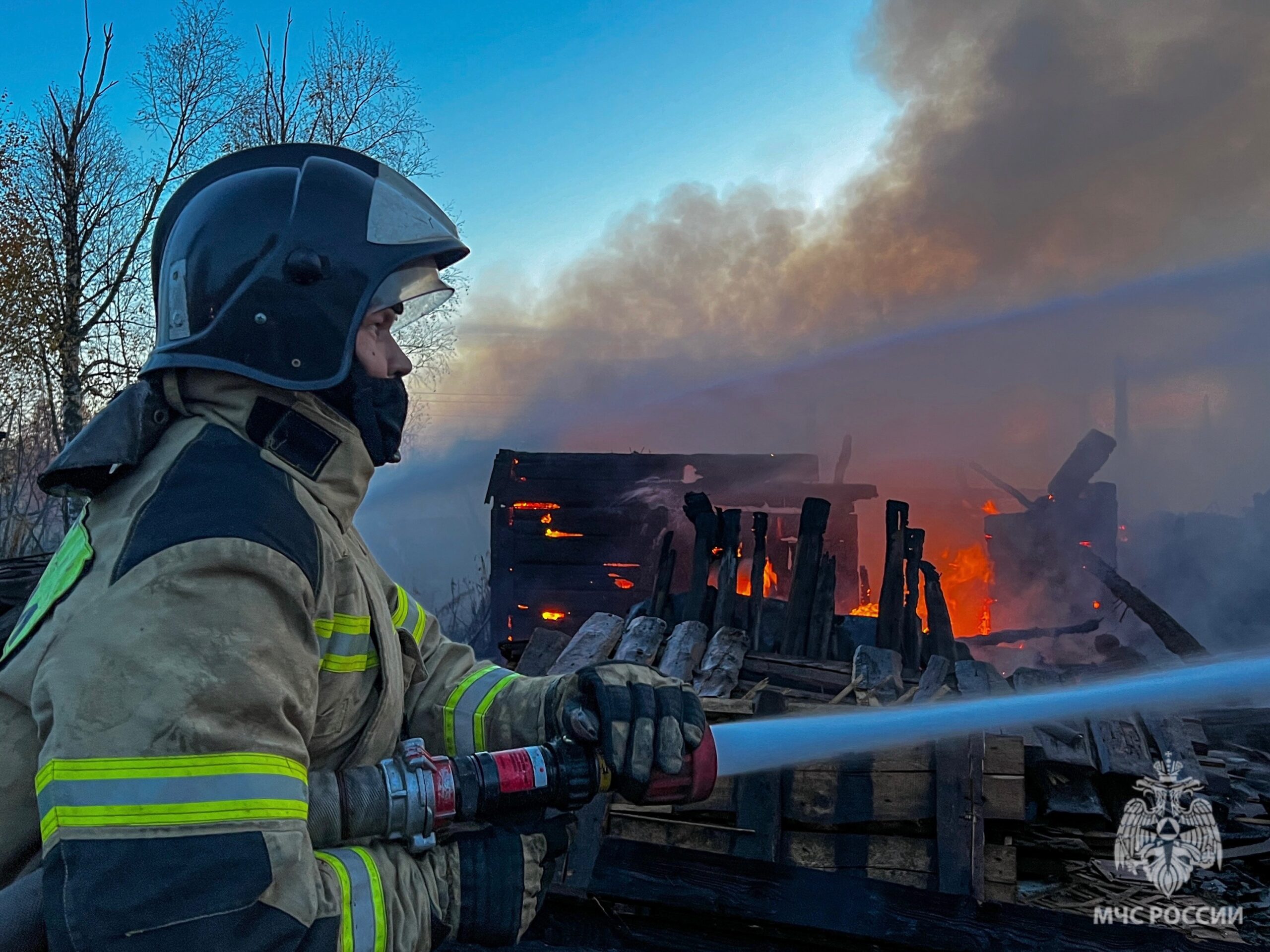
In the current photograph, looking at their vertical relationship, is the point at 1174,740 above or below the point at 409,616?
below

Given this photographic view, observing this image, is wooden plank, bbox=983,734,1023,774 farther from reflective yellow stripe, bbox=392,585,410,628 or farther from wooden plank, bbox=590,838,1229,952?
reflective yellow stripe, bbox=392,585,410,628

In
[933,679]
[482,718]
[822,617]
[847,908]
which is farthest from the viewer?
[822,617]

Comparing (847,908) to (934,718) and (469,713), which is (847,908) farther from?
(469,713)

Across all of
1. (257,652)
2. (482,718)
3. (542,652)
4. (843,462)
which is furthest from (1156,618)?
(257,652)

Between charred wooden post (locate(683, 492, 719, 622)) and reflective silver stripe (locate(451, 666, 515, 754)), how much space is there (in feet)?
15.6

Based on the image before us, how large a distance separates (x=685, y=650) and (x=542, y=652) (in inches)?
40.2

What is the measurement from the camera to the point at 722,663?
5.94 metres

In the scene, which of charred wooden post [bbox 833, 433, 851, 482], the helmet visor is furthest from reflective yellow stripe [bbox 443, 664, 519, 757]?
charred wooden post [bbox 833, 433, 851, 482]

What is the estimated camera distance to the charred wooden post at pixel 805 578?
6.97 m

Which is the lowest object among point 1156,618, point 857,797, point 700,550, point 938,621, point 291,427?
point 857,797

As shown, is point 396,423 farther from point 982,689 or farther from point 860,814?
point 982,689

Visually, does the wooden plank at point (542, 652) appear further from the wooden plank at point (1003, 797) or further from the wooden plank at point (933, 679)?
the wooden plank at point (1003, 797)

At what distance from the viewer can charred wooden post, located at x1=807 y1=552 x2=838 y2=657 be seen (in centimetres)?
A: 700

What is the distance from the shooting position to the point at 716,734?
224 centimetres
